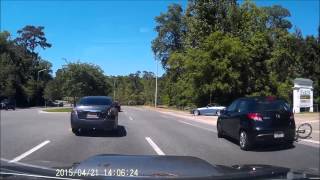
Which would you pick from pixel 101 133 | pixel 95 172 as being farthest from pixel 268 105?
pixel 95 172

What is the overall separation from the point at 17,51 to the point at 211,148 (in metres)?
93.8

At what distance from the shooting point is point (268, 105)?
15.5m

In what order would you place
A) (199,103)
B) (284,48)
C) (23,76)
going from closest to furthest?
(199,103)
(284,48)
(23,76)

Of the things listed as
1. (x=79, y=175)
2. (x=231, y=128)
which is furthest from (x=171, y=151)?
(x=79, y=175)

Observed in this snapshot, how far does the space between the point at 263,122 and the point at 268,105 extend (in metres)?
0.71

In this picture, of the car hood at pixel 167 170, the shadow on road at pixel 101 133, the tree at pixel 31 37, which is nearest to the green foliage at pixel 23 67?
the tree at pixel 31 37

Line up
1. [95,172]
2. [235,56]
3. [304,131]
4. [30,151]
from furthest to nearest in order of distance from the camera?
[235,56]
[304,131]
[30,151]
[95,172]

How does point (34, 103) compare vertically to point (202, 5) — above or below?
below

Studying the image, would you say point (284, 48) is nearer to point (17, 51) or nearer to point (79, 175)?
point (17, 51)

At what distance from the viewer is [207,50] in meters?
47.4

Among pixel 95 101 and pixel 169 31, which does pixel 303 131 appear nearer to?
pixel 95 101

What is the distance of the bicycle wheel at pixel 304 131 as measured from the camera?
64.5 ft

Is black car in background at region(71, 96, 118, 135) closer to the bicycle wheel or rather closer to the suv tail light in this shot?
the suv tail light

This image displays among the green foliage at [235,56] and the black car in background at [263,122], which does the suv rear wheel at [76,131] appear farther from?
the green foliage at [235,56]
